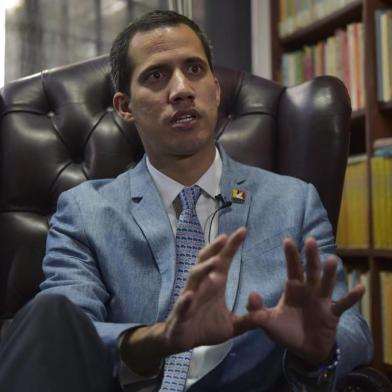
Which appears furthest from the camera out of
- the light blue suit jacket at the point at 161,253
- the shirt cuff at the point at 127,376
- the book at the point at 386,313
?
the book at the point at 386,313

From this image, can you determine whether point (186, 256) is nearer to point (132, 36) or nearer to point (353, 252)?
point (132, 36)

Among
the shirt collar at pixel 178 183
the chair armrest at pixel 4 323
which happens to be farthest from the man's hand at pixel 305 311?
the chair armrest at pixel 4 323

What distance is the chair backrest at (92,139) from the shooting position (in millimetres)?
1548

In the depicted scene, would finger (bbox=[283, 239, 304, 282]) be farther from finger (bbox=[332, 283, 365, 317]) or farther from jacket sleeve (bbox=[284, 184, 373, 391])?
jacket sleeve (bbox=[284, 184, 373, 391])

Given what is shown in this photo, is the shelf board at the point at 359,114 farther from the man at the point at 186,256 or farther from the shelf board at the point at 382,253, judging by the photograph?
the man at the point at 186,256

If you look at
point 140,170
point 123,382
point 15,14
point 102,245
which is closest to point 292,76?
point 15,14

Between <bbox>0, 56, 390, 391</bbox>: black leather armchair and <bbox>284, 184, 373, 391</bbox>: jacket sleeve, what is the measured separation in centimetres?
17

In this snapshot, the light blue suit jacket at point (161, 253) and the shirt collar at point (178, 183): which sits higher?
the shirt collar at point (178, 183)

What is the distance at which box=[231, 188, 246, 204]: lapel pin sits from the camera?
4.59 ft

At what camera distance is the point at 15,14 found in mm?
2381

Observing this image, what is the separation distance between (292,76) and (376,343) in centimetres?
122

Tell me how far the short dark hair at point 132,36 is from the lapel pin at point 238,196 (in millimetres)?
365

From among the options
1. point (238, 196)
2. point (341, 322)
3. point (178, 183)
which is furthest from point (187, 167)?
point (341, 322)

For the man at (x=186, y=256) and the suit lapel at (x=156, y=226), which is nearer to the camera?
the man at (x=186, y=256)
